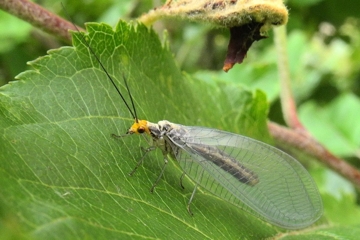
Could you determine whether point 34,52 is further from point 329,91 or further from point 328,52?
point 328,52

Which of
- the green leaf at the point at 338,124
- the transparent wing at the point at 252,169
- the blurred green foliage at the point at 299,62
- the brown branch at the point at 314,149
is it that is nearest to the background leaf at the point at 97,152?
the transparent wing at the point at 252,169

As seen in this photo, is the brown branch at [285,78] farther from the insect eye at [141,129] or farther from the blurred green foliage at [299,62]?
the insect eye at [141,129]

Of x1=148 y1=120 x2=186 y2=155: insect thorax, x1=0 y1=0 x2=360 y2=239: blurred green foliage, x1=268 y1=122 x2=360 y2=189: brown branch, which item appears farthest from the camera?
x1=0 y1=0 x2=360 y2=239: blurred green foliage

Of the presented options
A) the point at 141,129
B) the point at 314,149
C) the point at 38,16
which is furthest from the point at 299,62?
the point at 38,16

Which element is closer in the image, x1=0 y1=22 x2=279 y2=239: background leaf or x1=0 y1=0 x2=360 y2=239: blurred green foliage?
x1=0 y1=22 x2=279 y2=239: background leaf

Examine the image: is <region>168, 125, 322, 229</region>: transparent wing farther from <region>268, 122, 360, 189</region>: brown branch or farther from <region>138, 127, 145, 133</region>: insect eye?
<region>268, 122, 360, 189</region>: brown branch

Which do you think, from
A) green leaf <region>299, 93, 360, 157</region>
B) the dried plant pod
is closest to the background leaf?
the dried plant pod
